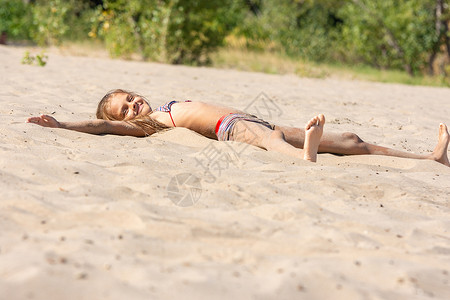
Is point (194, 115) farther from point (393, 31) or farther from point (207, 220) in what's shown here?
point (393, 31)

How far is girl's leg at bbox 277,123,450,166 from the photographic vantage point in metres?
3.85

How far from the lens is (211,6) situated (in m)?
11.3

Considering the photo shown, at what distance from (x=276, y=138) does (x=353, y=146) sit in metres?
0.58

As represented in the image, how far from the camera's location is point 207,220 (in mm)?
2469

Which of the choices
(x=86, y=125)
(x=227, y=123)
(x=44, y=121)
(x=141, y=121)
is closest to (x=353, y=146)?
(x=227, y=123)

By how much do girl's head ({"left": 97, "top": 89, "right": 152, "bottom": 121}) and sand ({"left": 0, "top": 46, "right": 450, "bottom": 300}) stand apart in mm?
306

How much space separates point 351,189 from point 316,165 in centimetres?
43

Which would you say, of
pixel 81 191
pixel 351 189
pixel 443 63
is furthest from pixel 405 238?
pixel 443 63

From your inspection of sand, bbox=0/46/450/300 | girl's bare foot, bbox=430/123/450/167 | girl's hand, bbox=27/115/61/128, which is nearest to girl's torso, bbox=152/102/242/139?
sand, bbox=0/46/450/300

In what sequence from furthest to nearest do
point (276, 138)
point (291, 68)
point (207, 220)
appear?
point (291, 68) → point (276, 138) → point (207, 220)

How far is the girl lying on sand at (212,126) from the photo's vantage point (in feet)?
12.6

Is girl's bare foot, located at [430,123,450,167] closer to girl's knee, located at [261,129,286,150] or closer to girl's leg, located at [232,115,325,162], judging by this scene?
girl's leg, located at [232,115,325,162]

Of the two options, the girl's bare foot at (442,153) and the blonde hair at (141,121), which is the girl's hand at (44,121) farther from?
the girl's bare foot at (442,153)

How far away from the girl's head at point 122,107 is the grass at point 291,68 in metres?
6.36
